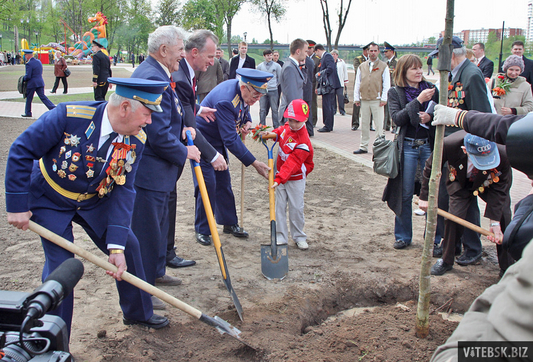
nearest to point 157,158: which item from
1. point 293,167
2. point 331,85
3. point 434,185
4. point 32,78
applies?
point 293,167

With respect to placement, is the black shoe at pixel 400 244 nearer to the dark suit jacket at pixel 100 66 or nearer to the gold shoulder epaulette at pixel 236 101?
the gold shoulder epaulette at pixel 236 101

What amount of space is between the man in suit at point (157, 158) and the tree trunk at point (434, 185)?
1892 millimetres

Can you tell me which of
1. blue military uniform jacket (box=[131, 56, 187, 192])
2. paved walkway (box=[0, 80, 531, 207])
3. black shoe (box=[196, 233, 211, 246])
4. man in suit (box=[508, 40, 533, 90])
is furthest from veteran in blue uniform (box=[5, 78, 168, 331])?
man in suit (box=[508, 40, 533, 90])

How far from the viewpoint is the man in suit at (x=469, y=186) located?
379 cm

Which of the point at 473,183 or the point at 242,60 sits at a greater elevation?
the point at 242,60

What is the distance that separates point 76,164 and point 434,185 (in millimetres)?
2254

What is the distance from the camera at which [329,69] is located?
39.8 ft

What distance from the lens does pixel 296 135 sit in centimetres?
456

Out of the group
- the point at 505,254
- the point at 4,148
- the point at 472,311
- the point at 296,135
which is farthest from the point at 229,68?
the point at 472,311

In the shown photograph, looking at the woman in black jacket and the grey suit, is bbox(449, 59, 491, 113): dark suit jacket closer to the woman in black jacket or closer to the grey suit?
the woman in black jacket

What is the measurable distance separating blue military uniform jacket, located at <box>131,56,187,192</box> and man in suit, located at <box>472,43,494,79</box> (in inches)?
337

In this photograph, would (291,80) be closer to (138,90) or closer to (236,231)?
(236,231)

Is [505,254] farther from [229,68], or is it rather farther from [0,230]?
[229,68]

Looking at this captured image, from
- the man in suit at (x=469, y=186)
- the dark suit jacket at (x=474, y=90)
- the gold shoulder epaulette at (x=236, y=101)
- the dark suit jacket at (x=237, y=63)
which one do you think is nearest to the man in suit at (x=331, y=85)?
the dark suit jacket at (x=237, y=63)
